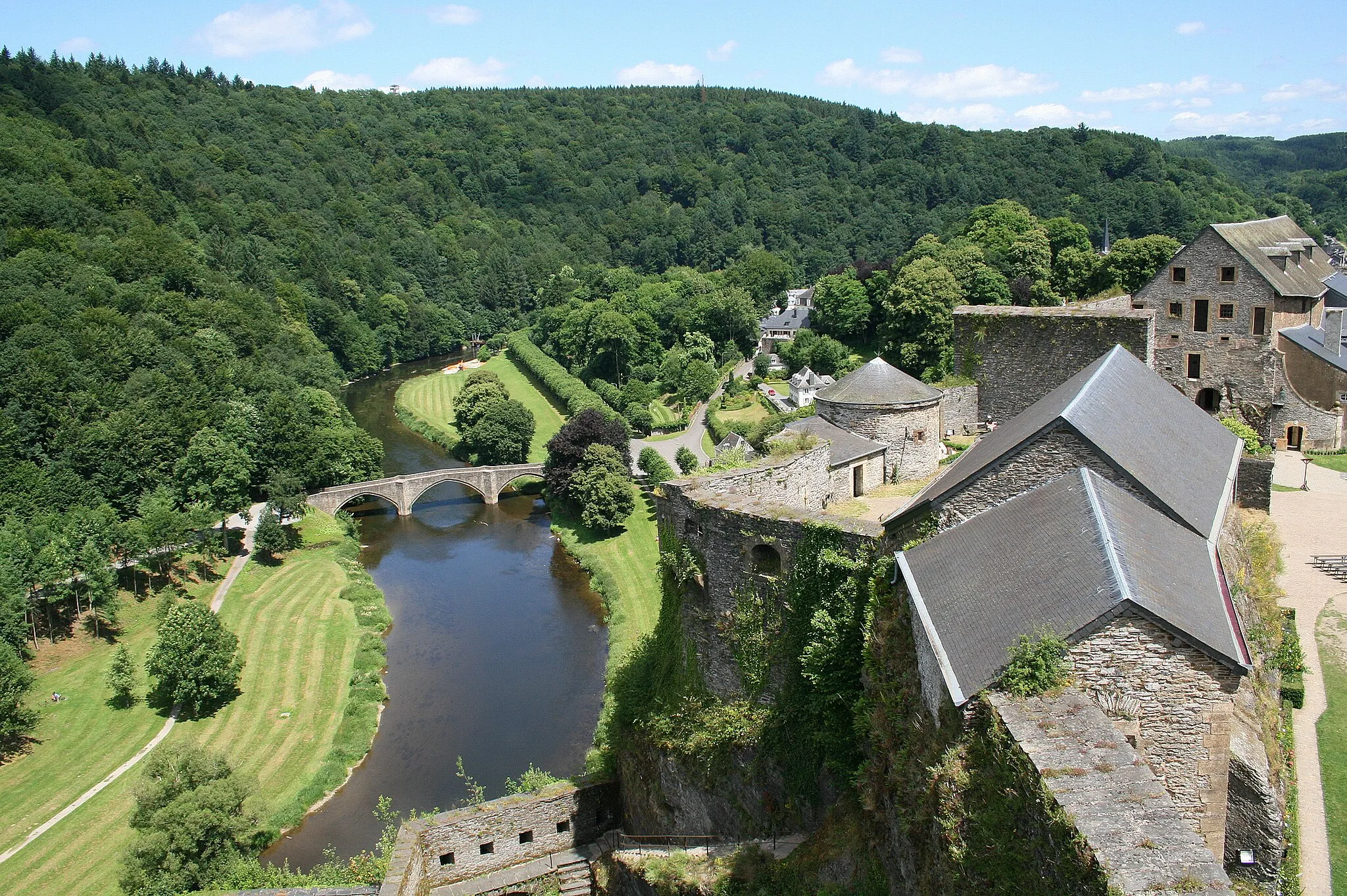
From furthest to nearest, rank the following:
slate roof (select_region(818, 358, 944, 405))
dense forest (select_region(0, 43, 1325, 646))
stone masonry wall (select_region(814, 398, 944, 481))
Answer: dense forest (select_region(0, 43, 1325, 646))
slate roof (select_region(818, 358, 944, 405))
stone masonry wall (select_region(814, 398, 944, 481))

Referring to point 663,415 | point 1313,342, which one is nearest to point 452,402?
point 663,415

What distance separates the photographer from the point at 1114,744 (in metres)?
9.97

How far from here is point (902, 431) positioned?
90.3ft

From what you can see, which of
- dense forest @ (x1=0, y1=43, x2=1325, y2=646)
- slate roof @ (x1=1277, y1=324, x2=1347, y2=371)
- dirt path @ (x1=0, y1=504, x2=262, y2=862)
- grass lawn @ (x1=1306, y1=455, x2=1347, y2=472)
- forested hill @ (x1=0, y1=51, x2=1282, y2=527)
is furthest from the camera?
forested hill @ (x1=0, y1=51, x2=1282, y2=527)

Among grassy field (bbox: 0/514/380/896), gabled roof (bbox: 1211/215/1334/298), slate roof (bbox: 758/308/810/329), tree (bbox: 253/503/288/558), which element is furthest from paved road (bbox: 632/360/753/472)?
gabled roof (bbox: 1211/215/1334/298)

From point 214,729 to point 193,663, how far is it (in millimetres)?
2540

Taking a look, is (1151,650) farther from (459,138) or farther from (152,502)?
(459,138)

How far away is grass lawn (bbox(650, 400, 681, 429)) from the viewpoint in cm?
7444

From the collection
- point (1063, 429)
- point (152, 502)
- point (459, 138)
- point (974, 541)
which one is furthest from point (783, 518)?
point (459, 138)

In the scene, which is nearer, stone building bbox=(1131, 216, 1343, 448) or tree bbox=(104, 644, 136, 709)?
stone building bbox=(1131, 216, 1343, 448)

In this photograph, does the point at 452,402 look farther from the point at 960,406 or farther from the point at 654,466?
the point at 960,406

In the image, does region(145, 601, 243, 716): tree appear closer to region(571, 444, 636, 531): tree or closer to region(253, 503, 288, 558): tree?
region(253, 503, 288, 558): tree

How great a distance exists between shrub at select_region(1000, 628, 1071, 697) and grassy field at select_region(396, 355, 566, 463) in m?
59.0

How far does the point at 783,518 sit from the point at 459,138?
544 ft
